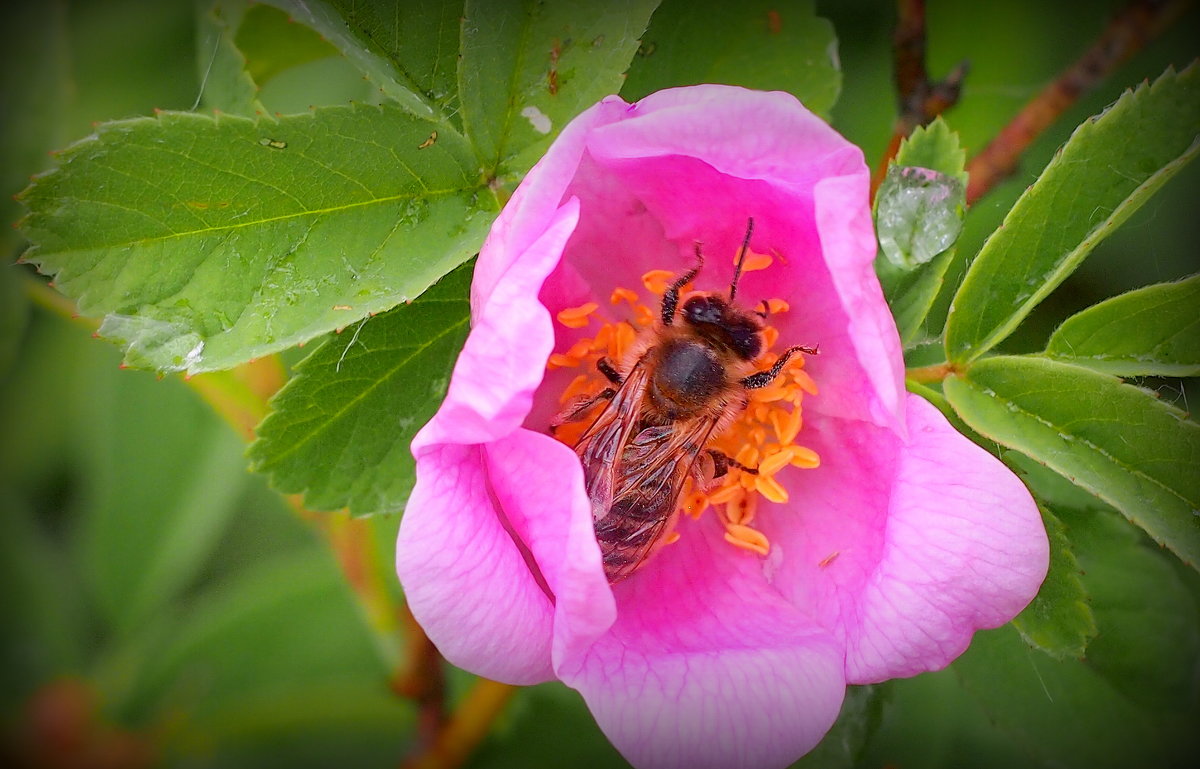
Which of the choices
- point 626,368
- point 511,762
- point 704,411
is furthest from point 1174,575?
point 511,762

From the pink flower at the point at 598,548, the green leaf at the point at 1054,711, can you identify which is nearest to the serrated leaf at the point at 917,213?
the pink flower at the point at 598,548

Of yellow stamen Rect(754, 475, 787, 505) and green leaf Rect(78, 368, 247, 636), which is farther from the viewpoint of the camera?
green leaf Rect(78, 368, 247, 636)

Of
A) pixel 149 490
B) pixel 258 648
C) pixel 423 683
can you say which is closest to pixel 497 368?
pixel 423 683

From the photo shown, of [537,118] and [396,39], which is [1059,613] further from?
[396,39]

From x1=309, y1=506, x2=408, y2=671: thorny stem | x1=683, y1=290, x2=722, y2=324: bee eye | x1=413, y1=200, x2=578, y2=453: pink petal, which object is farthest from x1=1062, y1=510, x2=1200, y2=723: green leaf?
x1=309, y1=506, x2=408, y2=671: thorny stem

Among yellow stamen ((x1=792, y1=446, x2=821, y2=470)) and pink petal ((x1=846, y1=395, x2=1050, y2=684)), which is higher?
pink petal ((x1=846, y1=395, x2=1050, y2=684))

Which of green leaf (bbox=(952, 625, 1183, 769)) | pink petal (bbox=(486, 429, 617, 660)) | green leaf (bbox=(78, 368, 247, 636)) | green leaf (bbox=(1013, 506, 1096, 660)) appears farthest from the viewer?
green leaf (bbox=(78, 368, 247, 636))

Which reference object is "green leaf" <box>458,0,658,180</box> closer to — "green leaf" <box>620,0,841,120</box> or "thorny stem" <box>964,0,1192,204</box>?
"green leaf" <box>620,0,841,120</box>
